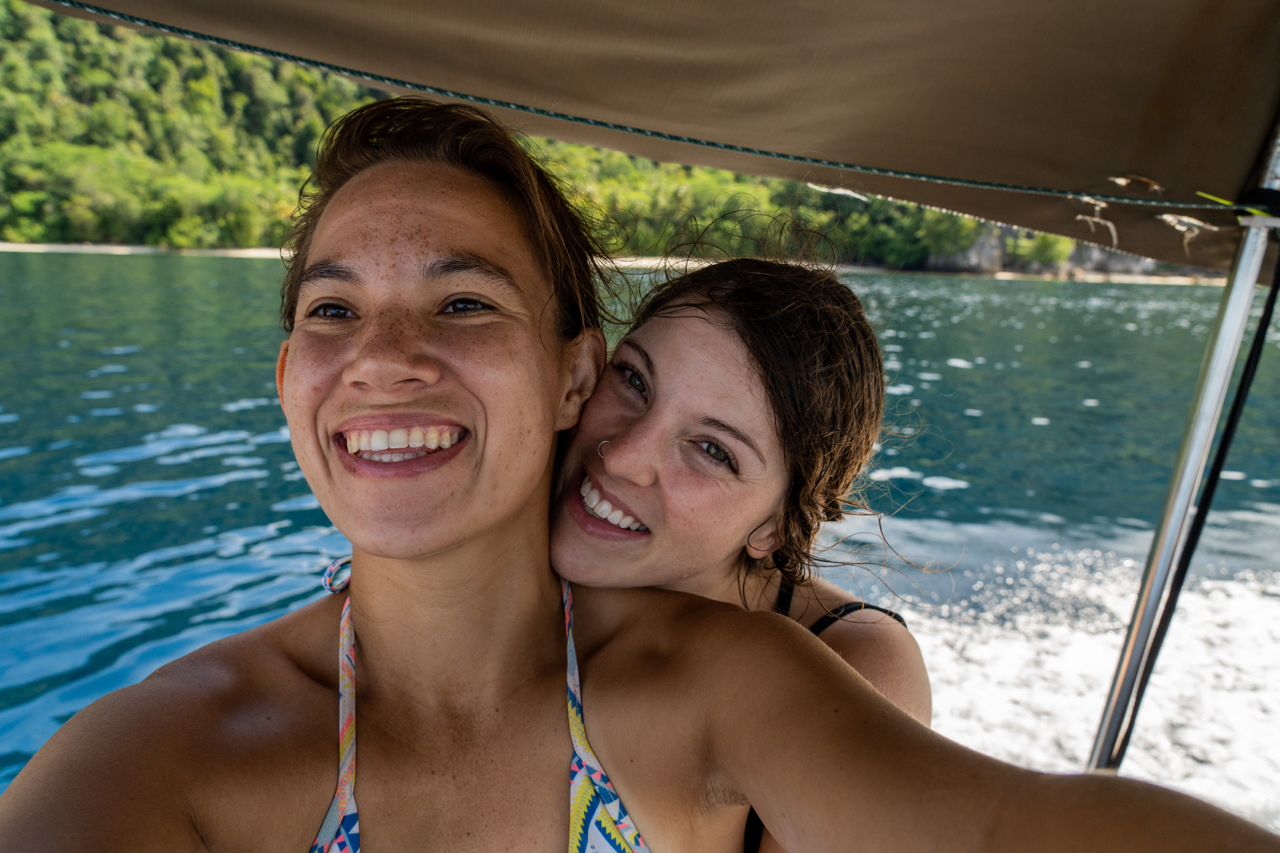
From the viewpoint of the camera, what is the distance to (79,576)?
686 cm

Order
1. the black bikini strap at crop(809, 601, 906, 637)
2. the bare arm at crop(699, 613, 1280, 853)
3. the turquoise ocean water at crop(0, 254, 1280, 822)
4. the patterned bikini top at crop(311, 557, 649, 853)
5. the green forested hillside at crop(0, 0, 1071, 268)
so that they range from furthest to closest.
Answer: the green forested hillside at crop(0, 0, 1071, 268)
the turquoise ocean water at crop(0, 254, 1280, 822)
the black bikini strap at crop(809, 601, 906, 637)
the patterned bikini top at crop(311, 557, 649, 853)
the bare arm at crop(699, 613, 1280, 853)

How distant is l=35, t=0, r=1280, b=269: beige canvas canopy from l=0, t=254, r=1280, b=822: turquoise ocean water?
102 centimetres

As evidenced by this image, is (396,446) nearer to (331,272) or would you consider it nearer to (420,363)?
(420,363)

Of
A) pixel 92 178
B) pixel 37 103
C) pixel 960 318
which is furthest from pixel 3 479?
pixel 37 103

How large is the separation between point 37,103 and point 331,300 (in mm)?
75907

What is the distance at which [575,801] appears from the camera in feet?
5.08

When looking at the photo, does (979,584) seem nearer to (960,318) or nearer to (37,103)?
(960,318)

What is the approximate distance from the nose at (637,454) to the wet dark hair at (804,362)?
30cm

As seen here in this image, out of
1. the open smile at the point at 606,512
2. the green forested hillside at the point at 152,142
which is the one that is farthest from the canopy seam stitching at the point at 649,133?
the green forested hillside at the point at 152,142

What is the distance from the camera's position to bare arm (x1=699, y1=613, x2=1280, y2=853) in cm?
93

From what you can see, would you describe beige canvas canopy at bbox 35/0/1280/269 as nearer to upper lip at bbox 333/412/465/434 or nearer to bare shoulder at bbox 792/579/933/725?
upper lip at bbox 333/412/465/434

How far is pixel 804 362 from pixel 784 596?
31.7 inches

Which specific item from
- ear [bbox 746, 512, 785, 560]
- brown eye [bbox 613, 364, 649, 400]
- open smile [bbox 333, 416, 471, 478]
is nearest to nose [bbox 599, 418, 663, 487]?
brown eye [bbox 613, 364, 649, 400]

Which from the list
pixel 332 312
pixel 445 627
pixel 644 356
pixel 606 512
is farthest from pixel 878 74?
pixel 445 627
